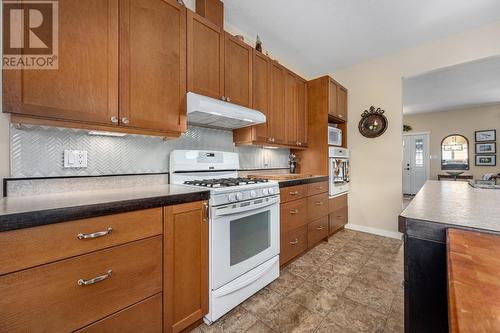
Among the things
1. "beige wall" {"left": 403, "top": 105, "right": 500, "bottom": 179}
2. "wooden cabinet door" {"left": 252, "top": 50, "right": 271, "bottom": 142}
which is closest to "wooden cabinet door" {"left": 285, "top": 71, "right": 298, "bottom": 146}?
"wooden cabinet door" {"left": 252, "top": 50, "right": 271, "bottom": 142}

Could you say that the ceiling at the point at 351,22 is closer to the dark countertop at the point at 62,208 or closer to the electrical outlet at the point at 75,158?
the electrical outlet at the point at 75,158

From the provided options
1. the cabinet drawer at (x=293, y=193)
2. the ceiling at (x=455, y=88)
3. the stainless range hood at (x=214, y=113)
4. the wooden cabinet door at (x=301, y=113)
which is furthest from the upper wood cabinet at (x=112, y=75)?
the ceiling at (x=455, y=88)

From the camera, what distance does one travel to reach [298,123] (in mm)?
3025

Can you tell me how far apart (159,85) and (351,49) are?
281 centimetres

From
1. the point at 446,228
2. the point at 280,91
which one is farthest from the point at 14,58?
the point at 280,91

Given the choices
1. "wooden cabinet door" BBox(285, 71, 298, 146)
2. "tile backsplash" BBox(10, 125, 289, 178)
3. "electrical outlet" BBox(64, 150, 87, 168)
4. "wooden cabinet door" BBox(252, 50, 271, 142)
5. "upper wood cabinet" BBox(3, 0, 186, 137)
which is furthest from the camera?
"wooden cabinet door" BBox(285, 71, 298, 146)

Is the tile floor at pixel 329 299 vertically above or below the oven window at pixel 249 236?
below

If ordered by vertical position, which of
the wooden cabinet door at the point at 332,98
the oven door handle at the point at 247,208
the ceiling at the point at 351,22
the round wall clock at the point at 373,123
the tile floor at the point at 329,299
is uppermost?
the ceiling at the point at 351,22

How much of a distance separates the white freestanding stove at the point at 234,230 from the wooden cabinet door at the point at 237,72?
0.62 m

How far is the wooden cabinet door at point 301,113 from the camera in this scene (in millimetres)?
3025

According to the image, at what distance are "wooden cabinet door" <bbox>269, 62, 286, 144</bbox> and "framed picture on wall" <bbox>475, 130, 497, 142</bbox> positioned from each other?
21.6 feet

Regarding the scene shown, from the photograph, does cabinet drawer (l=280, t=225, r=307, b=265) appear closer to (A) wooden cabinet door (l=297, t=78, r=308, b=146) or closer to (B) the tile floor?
(B) the tile floor

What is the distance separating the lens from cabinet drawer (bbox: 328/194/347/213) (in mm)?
3061

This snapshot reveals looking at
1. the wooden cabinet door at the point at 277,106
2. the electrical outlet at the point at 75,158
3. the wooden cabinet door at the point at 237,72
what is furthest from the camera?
the wooden cabinet door at the point at 277,106
